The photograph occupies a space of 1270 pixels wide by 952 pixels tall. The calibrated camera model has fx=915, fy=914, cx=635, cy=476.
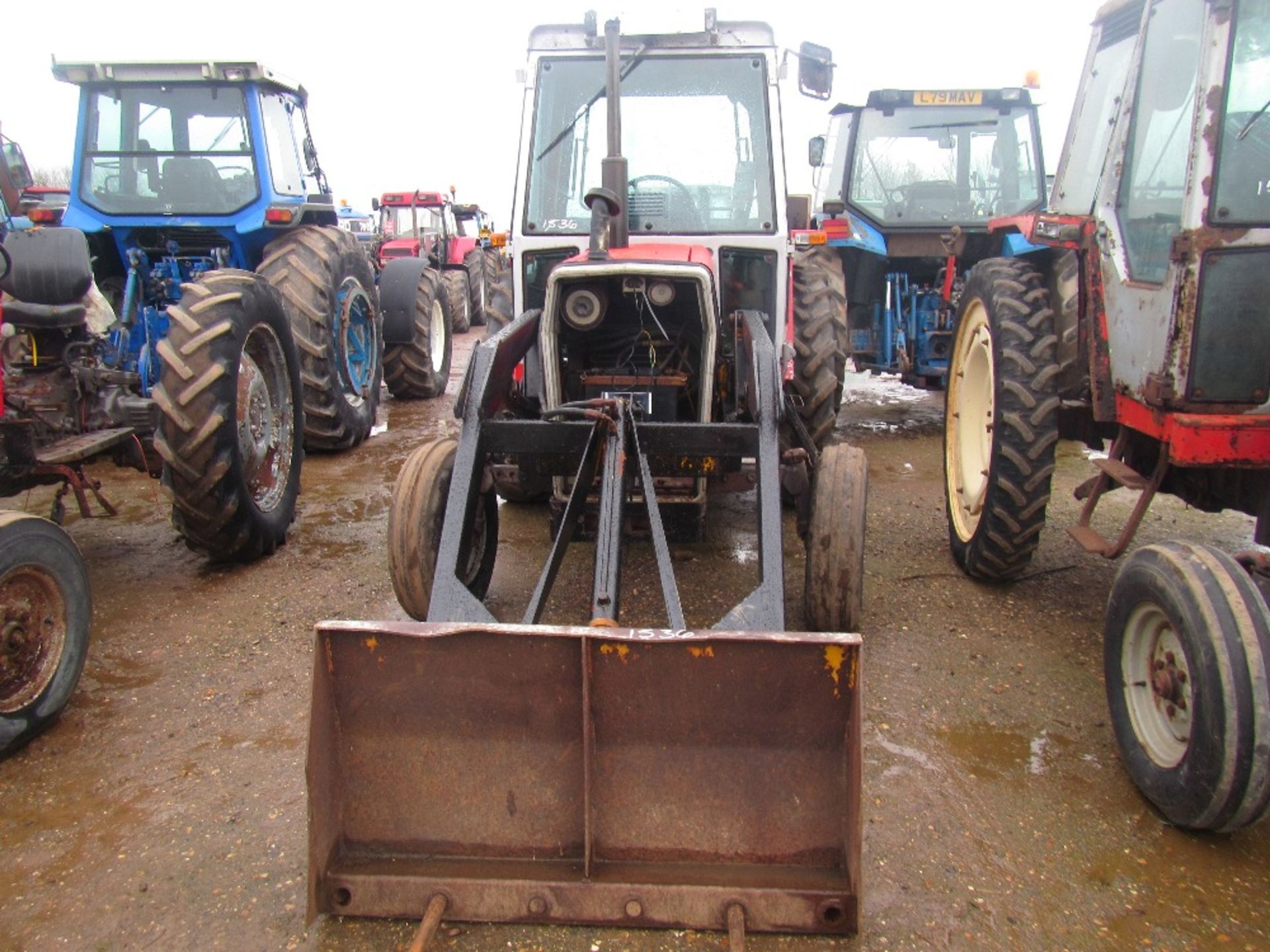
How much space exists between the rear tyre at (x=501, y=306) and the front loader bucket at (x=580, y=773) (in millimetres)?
2713

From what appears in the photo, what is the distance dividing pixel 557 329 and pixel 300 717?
1779 millimetres

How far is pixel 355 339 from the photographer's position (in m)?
7.12

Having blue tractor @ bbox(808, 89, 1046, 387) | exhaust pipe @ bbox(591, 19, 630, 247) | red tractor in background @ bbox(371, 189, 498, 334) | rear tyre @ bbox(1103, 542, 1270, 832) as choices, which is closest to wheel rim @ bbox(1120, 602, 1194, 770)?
rear tyre @ bbox(1103, 542, 1270, 832)

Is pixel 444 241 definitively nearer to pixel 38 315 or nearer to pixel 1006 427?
pixel 38 315

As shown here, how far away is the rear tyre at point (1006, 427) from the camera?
3576 millimetres

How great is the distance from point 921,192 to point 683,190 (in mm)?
3767

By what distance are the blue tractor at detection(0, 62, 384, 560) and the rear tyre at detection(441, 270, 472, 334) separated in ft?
19.2

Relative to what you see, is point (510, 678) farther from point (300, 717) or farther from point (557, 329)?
point (557, 329)

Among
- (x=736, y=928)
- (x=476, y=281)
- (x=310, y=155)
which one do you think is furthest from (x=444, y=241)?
(x=736, y=928)

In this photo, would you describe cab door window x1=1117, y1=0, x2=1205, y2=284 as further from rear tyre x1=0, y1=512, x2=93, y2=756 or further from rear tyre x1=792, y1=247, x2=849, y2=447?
rear tyre x1=0, y1=512, x2=93, y2=756

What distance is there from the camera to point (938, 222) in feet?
23.9

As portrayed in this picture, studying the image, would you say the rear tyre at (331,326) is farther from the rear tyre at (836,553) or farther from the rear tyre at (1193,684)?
the rear tyre at (1193,684)

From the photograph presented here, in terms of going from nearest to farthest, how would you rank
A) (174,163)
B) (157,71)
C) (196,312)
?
1. (196,312)
2. (157,71)
3. (174,163)

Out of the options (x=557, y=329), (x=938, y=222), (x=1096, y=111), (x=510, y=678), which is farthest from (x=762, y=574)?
(x=938, y=222)
